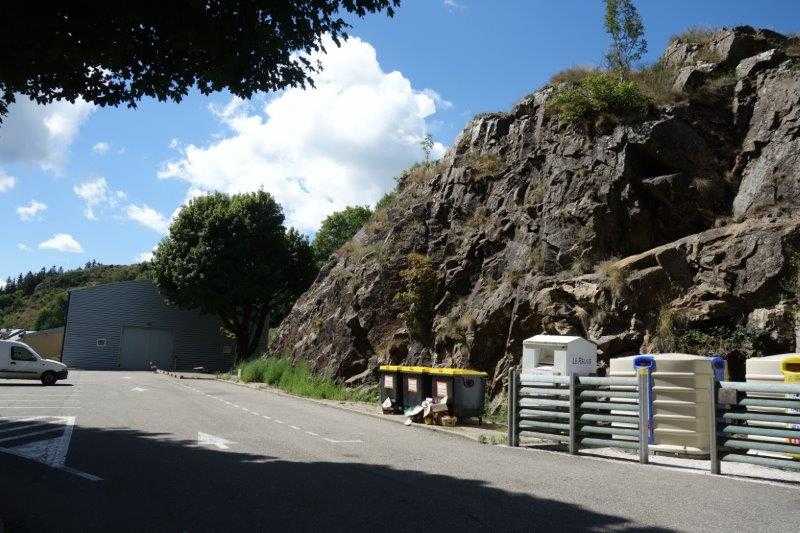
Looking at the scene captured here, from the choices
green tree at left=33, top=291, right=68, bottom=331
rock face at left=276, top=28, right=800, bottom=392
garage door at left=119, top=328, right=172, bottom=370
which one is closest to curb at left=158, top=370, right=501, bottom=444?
rock face at left=276, top=28, right=800, bottom=392

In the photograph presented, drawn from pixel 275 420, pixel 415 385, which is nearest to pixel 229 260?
pixel 415 385

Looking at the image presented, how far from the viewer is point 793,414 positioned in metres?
8.00

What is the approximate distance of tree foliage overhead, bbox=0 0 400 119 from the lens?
8008mm

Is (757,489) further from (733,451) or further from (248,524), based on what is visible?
(248,524)

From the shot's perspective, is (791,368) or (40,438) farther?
(40,438)

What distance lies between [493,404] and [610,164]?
26.7ft

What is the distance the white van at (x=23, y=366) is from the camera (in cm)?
2581

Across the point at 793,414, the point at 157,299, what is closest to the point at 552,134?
the point at 793,414

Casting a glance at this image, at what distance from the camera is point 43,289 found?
110938 mm

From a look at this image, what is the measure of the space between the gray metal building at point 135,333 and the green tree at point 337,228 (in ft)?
56.3

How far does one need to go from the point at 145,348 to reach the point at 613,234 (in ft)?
128

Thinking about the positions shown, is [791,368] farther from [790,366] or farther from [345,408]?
[345,408]

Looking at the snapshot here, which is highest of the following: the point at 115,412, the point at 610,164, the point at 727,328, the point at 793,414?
the point at 610,164

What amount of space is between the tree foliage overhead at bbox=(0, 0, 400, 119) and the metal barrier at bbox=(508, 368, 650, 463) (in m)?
6.58
